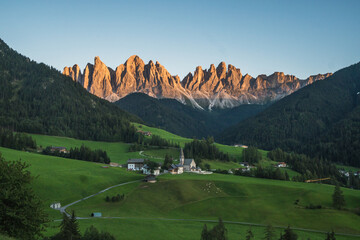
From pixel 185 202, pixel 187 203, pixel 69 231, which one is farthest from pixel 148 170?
pixel 69 231

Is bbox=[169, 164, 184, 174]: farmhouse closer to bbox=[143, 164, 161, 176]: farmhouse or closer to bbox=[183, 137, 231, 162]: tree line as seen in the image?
bbox=[143, 164, 161, 176]: farmhouse

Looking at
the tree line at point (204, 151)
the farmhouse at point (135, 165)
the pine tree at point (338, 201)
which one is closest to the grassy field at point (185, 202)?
the pine tree at point (338, 201)

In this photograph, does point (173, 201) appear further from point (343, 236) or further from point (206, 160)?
point (206, 160)

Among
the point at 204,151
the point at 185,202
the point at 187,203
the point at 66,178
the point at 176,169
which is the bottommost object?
the point at 187,203

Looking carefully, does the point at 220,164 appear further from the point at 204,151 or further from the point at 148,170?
the point at 148,170

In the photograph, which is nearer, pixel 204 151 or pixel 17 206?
pixel 17 206

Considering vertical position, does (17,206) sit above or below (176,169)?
above

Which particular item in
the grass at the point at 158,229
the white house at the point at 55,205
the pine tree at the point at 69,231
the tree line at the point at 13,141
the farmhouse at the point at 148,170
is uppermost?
the tree line at the point at 13,141

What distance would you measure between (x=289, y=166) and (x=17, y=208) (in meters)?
184

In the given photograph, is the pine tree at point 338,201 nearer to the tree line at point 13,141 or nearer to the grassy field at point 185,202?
the grassy field at point 185,202

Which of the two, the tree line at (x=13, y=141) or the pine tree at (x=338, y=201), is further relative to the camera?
the tree line at (x=13, y=141)

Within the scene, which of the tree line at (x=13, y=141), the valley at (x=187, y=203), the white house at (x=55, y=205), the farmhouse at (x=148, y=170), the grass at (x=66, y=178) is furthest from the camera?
the tree line at (x=13, y=141)

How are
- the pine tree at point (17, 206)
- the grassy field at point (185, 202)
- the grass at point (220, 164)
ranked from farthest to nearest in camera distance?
the grass at point (220, 164) → the grassy field at point (185, 202) → the pine tree at point (17, 206)

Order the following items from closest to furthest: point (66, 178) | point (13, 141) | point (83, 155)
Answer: point (66, 178) < point (13, 141) < point (83, 155)
